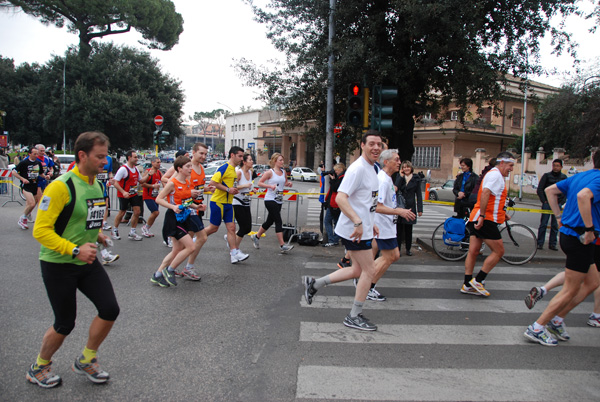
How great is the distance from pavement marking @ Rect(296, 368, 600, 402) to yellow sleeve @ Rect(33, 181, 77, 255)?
1.98 metres

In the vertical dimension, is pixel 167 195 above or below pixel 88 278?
above

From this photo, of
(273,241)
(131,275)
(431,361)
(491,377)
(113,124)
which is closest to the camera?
(491,377)

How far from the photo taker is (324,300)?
5477 mm

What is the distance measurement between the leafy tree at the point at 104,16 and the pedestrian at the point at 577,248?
35.4m

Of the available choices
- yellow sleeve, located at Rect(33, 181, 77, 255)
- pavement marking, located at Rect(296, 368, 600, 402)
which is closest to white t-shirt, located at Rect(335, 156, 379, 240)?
pavement marking, located at Rect(296, 368, 600, 402)

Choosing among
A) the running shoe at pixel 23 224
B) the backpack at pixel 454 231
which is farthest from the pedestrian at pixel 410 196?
the running shoe at pixel 23 224

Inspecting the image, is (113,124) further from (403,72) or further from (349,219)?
(349,219)

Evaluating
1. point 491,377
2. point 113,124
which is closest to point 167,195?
point 491,377

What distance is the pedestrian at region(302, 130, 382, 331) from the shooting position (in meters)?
4.40

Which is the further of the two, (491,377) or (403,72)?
(403,72)

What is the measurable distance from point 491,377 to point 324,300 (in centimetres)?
232

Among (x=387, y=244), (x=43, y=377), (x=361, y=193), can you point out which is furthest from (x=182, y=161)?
(x=43, y=377)

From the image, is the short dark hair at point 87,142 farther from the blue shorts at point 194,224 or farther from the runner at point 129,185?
the runner at point 129,185

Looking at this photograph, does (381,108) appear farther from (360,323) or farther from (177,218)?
(360,323)
